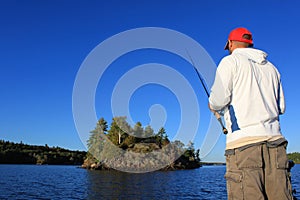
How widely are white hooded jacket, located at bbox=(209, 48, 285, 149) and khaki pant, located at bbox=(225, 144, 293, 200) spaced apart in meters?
0.16

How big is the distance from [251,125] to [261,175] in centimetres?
62

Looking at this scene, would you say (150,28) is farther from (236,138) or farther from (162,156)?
(162,156)

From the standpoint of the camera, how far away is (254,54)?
3.92 metres

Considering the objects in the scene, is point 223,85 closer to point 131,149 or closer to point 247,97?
point 247,97

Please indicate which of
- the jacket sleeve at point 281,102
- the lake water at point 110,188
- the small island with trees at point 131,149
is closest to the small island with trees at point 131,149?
the small island with trees at point 131,149

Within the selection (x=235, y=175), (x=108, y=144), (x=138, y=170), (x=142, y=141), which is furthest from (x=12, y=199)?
(x=142, y=141)

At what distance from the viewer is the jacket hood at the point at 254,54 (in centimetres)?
388

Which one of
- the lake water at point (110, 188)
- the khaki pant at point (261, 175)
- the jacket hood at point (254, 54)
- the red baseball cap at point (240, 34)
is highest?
the red baseball cap at point (240, 34)

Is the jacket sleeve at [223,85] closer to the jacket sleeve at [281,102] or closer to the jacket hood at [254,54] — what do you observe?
the jacket hood at [254,54]

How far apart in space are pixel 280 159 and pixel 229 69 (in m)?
1.31

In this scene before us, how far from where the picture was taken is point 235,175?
350 cm

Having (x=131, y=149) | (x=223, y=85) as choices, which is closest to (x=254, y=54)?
(x=223, y=85)

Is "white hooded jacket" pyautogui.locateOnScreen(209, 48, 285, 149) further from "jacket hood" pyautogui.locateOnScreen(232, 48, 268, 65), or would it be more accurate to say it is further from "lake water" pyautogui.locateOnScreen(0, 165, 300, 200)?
"lake water" pyautogui.locateOnScreen(0, 165, 300, 200)

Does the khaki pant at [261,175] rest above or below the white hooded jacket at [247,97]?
below
